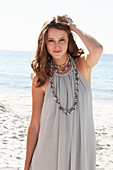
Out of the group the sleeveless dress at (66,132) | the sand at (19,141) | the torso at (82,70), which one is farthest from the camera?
the sand at (19,141)

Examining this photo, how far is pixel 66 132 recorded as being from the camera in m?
2.69

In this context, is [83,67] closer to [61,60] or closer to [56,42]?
[61,60]

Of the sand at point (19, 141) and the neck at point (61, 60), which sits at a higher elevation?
the neck at point (61, 60)

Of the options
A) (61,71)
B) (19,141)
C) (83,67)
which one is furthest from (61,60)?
(19,141)

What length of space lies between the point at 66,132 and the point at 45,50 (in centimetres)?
71

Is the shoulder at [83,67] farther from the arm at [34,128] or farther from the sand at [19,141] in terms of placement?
the sand at [19,141]

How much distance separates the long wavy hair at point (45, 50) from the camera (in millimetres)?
2682

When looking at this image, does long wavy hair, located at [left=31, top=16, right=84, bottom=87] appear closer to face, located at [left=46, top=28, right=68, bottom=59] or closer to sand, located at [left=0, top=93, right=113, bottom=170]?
face, located at [left=46, top=28, right=68, bottom=59]

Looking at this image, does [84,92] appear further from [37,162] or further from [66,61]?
[37,162]

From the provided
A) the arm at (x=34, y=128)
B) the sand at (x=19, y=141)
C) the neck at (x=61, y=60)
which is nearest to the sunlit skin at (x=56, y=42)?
the neck at (x=61, y=60)

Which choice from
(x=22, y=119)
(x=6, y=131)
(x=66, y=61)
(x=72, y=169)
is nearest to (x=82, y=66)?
(x=66, y=61)

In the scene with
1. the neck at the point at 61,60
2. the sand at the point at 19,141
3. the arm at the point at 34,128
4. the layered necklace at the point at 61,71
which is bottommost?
the sand at the point at 19,141

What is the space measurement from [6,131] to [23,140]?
2.53ft

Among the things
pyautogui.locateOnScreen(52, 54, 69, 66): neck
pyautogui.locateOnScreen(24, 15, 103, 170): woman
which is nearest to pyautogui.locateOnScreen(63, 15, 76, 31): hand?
pyautogui.locateOnScreen(24, 15, 103, 170): woman
